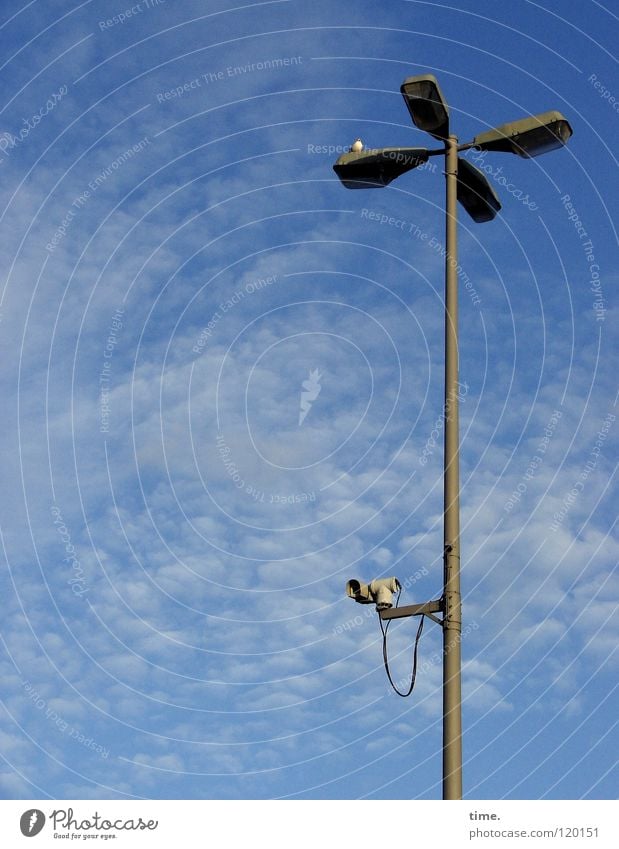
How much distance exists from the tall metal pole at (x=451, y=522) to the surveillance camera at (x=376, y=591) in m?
→ 0.56

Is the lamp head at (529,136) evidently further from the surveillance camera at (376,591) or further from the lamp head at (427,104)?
the surveillance camera at (376,591)

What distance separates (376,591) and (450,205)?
412cm

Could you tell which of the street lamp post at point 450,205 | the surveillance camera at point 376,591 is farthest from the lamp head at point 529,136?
the surveillance camera at point 376,591

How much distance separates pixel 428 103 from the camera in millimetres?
12766

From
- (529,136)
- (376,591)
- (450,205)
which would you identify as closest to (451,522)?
(376,591)

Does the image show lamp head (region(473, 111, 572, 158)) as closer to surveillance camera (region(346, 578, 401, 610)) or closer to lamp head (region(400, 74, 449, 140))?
lamp head (region(400, 74, 449, 140))

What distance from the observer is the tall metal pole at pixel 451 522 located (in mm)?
10234

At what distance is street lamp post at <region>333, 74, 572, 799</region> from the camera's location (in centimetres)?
1041
